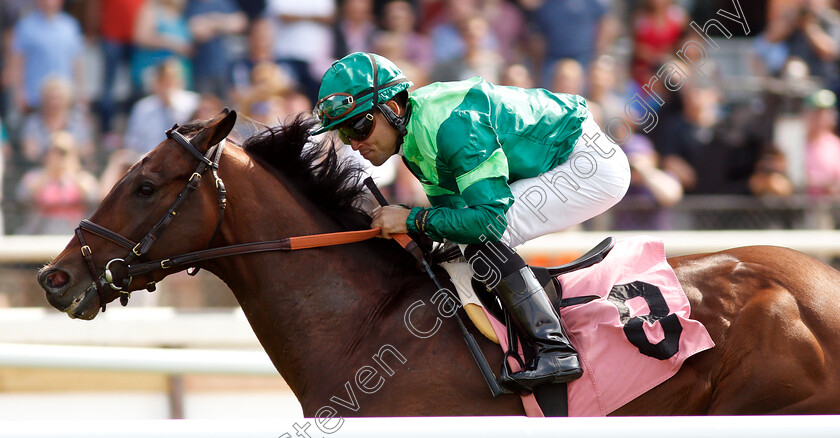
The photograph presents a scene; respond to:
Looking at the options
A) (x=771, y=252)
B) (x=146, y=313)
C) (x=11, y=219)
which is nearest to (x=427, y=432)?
(x=771, y=252)

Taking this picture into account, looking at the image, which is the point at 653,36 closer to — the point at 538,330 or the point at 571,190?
the point at 571,190

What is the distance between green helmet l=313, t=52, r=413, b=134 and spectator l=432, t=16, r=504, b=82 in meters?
3.82

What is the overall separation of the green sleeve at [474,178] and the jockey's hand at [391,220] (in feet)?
0.57

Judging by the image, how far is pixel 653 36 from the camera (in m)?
7.21

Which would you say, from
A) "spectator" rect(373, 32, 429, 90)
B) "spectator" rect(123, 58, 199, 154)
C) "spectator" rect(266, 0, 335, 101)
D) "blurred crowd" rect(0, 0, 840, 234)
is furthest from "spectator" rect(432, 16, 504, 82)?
"spectator" rect(123, 58, 199, 154)

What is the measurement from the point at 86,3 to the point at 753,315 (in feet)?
18.8

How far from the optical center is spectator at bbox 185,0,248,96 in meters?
6.63

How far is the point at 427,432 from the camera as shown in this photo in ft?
5.41

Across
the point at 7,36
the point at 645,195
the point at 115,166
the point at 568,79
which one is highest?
the point at 7,36

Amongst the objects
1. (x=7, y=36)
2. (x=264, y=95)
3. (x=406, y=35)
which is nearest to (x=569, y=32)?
(x=406, y=35)

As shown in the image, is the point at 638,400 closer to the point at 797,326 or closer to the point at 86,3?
the point at 797,326

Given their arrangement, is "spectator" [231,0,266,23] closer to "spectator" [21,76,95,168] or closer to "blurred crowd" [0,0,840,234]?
"blurred crowd" [0,0,840,234]

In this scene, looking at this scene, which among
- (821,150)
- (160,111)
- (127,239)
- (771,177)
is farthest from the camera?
(821,150)

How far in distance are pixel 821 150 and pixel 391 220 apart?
492cm
